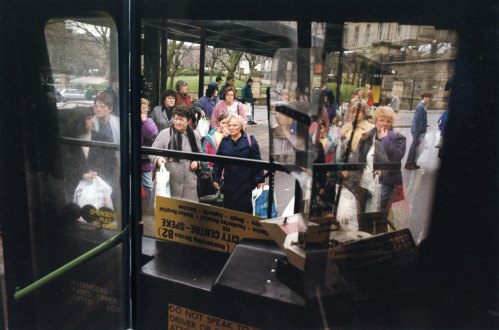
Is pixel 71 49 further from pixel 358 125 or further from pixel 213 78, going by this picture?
pixel 358 125

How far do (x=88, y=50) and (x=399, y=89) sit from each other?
1.18m

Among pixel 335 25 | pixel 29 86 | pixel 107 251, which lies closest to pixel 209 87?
pixel 335 25

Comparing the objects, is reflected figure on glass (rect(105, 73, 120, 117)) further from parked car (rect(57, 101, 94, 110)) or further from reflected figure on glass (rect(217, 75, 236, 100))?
reflected figure on glass (rect(217, 75, 236, 100))

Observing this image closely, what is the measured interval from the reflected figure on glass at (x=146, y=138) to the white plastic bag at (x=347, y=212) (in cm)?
79

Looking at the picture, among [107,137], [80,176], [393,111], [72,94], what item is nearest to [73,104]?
[72,94]

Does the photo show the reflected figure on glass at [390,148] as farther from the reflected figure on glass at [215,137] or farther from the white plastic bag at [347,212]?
the reflected figure on glass at [215,137]

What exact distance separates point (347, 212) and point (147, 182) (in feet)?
2.76

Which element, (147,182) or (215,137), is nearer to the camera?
(215,137)

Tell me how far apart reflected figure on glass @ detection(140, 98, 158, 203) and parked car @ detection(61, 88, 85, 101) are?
26 centimetres

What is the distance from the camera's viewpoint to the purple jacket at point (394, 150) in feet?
3.48

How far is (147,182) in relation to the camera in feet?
4.89

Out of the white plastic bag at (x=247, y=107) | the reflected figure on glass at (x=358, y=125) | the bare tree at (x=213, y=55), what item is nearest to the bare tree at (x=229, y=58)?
the bare tree at (x=213, y=55)

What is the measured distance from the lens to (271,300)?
1.28 metres

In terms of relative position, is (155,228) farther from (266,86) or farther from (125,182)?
(266,86)
